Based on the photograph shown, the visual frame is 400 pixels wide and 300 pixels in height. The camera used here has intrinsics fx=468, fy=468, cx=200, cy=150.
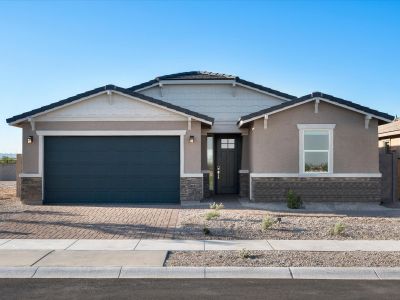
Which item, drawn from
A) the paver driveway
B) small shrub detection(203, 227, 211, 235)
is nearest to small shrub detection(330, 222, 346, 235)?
small shrub detection(203, 227, 211, 235)

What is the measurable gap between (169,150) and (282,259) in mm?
8996

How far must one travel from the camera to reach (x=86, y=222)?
12805 millimetres

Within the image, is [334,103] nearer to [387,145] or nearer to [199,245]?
[387,145]

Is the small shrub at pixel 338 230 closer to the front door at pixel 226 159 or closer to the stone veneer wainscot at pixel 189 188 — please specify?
the stone veneer wainscot at pixel 189 188

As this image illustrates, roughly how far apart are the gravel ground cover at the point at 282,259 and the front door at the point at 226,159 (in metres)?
10.8

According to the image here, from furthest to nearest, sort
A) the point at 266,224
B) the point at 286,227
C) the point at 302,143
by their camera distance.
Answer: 1. the point at 302,143
2. the point at 286,227
3. the point at 266,224

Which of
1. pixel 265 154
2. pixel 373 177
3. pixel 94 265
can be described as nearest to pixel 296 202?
pixel 265 154

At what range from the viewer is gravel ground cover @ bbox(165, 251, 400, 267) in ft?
27.4

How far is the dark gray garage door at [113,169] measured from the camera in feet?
56.0

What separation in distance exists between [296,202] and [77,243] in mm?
8150

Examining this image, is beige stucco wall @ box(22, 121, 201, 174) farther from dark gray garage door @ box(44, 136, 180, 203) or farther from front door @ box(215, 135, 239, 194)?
front door @ box(215, 135, 239, 194)
